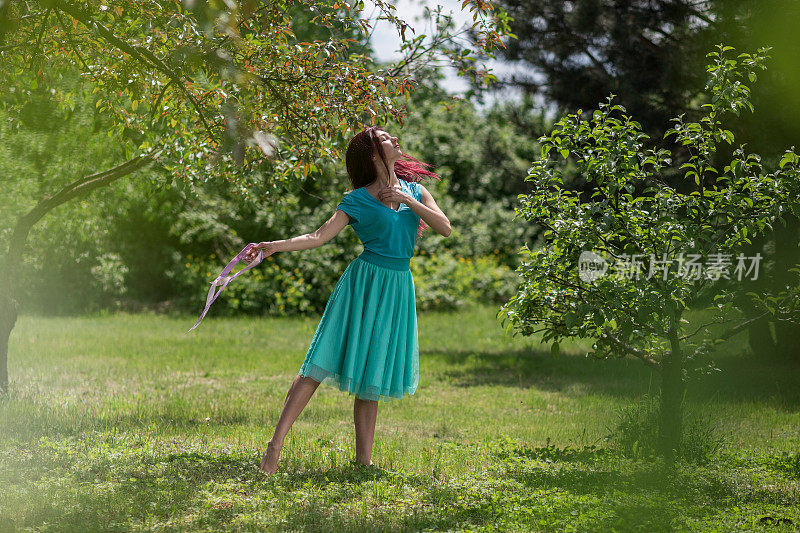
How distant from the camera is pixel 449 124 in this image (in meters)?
18.0

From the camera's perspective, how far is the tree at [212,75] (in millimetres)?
4098

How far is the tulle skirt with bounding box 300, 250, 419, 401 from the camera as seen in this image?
4.26 m

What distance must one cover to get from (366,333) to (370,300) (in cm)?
19

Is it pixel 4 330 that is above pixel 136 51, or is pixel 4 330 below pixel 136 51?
below

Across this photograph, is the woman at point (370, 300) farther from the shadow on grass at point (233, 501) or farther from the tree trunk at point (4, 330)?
the tree trunk at point (4, 330)

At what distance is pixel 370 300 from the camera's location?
4277 millimetres

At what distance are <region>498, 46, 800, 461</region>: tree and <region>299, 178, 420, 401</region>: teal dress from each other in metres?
0.92

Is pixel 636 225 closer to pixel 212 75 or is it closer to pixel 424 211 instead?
pixel 424 211

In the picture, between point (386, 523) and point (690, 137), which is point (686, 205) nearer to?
point (690, 137)

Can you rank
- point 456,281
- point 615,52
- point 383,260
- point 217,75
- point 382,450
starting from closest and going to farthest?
point 217,75
point 383,260
point 382,450
point 615,52
point 456,281

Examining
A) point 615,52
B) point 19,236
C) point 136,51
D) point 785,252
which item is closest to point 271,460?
point 136,51

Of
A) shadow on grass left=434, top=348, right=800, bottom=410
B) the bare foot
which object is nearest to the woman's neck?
the bare foot

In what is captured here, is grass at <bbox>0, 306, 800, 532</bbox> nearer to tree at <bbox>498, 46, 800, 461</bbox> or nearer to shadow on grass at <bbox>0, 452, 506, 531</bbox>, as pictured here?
shadow on grass at <bbox>0, 452, 506, 531</bbox>

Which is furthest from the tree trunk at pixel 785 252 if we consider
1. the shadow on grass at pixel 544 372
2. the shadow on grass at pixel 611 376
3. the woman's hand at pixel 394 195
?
the woman's hand at pixel 394 195
